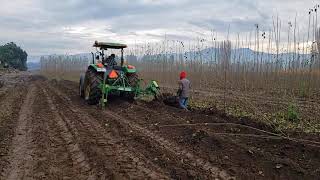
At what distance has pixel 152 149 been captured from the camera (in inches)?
264

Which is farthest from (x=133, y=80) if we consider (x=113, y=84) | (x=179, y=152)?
(x=179, y=152)

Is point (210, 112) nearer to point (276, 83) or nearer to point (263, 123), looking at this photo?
point (263, 123)

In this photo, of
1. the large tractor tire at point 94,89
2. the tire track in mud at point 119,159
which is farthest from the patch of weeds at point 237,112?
the large tractor tire at point 94,89

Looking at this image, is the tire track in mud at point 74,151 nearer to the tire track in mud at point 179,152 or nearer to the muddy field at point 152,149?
the muddy field at point 152,149

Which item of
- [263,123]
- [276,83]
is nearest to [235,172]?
[263,123]

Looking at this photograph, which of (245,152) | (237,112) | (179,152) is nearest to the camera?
(245,152)

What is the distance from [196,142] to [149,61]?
23.5 metres

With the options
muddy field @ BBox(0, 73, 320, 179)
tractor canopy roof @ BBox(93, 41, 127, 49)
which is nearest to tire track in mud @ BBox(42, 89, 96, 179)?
muddy field @ BBox(0, 73, 320, 179)

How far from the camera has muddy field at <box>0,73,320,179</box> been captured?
216 inches

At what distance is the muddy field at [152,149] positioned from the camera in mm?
5477

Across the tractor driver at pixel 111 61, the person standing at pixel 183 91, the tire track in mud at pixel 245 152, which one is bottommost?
the tire track in mud at pixel 245 152

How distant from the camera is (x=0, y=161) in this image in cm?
620

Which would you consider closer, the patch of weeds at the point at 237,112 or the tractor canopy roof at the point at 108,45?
the patch of weeds at the point at 237,112

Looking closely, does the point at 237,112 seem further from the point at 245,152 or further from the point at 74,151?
the point at 74,151
